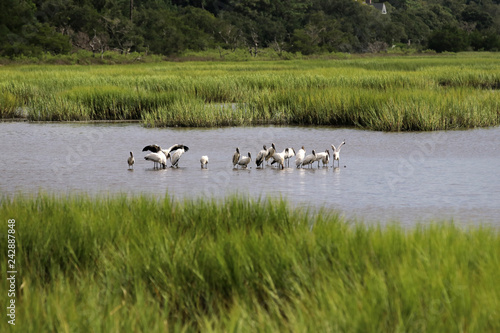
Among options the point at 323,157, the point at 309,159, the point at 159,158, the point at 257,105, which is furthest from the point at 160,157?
the point at 257,105

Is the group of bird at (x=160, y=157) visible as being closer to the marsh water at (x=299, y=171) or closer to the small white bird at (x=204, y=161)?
the marsh water at (x=299, y=171)

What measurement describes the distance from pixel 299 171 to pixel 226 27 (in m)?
66.0

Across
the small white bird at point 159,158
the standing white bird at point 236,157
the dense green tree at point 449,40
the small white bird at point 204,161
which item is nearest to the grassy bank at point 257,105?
the standing white bird at point 236,157

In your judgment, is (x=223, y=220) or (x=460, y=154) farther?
(x=460, y=154)

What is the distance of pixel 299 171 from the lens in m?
12.4

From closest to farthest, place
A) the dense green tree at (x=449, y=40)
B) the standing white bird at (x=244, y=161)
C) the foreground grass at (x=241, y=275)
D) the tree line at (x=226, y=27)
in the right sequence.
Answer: the foreground grass at (x=241, y=275), the standing white bird at (x=244, y=161), the tree line at (x=226, y=27), the dense green tree at (x=449, y=40)

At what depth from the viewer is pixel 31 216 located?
6.68 metres

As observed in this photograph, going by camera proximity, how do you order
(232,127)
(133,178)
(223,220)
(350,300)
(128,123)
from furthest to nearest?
(128,123)
(232,127)
(133,178)
(223,220)
(350,300)

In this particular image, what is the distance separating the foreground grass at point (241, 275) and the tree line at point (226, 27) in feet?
163

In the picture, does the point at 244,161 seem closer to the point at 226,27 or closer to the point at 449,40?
the point at 226,27

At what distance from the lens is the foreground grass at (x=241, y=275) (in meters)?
4.12

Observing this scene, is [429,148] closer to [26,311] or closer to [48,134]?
[48,134]

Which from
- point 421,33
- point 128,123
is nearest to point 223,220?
point 128,123

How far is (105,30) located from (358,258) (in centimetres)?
6079
